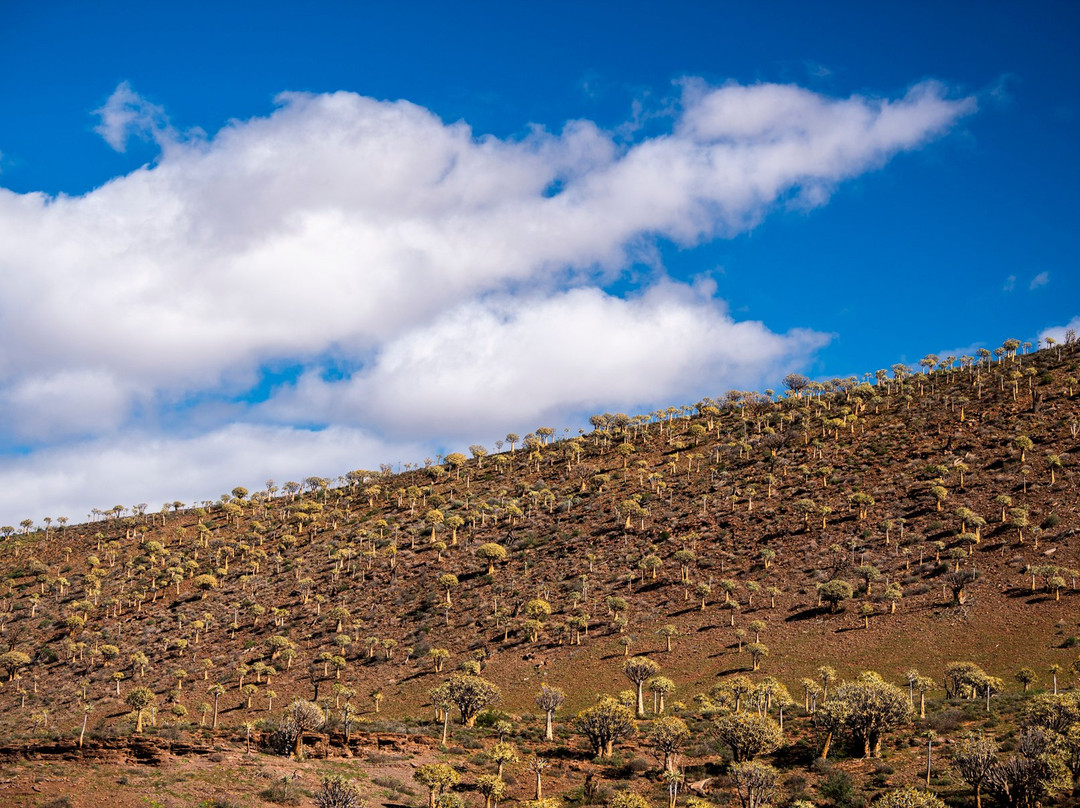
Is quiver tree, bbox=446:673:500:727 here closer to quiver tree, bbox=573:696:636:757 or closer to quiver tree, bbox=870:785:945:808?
quiver tree, bbox=573:696:636:757

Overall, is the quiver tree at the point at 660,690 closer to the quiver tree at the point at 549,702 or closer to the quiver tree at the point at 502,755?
the quiver tree at the point at 549,702

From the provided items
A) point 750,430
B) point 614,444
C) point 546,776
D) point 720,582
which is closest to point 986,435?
point 750,430

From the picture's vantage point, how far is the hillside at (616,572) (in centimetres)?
6962

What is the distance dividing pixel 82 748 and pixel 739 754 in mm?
35143

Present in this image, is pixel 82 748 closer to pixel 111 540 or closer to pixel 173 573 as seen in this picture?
pixel 173 573

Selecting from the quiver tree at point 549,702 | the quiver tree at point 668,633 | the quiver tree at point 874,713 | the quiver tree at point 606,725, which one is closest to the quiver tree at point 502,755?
the quiver tree at point 606,725

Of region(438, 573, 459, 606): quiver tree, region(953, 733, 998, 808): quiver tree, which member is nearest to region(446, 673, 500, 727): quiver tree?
region(953, 733, 998, 808): quiver tree

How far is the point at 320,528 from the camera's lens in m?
123

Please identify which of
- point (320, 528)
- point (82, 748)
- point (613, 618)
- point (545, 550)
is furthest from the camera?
point (320, 528)

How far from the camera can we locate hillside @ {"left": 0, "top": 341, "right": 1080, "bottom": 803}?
69.6m

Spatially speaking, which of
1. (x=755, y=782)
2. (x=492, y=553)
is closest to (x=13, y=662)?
(x=492, y=553)

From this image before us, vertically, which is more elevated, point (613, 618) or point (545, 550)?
point (545, 550)

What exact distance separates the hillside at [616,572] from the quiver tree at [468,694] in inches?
123

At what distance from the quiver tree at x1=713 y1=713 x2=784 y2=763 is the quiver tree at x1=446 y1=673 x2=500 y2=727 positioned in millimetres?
19285
